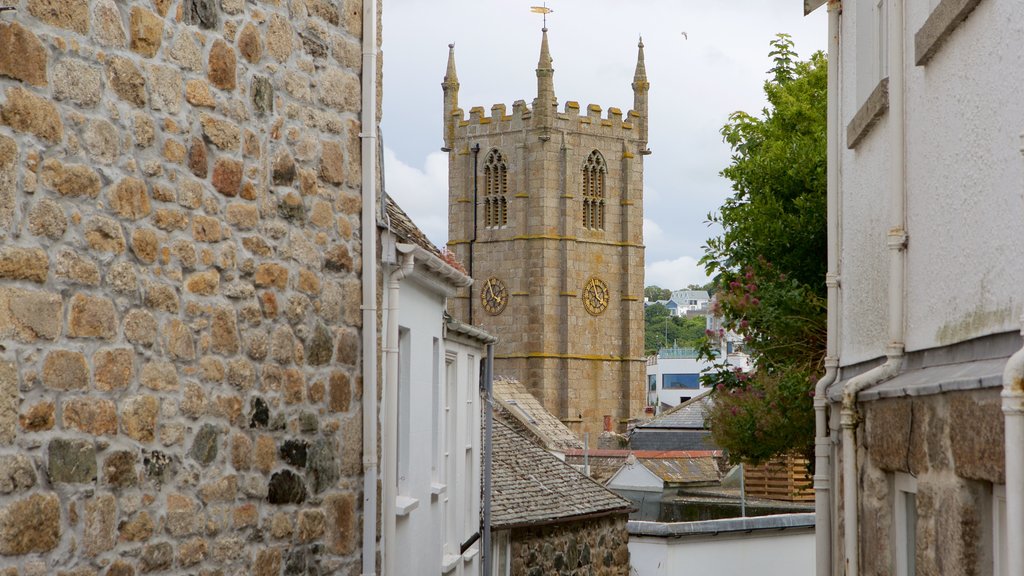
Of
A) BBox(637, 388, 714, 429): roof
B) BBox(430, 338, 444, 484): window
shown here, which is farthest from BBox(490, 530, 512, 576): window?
BBox(637, 388, 714, 429): roof

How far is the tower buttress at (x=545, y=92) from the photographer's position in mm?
78125

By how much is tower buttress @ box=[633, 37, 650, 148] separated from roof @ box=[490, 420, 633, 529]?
60.3 m

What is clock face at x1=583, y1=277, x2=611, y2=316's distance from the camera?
3157 inches

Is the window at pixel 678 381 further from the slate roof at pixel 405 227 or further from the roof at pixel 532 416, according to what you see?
the slate roof at pixel 405 227

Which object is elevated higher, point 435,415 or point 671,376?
point 435,415

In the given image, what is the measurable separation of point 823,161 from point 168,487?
9.25 meters

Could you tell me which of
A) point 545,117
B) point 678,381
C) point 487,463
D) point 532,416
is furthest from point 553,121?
point 487,463

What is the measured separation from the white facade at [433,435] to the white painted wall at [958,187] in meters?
3.10

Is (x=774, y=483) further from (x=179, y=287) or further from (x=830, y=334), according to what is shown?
(x=179, y=287)

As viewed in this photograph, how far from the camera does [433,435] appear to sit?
517 inches

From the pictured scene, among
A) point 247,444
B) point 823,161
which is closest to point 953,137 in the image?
point 247,444

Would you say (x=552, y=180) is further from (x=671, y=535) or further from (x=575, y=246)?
(x=671, y=535)

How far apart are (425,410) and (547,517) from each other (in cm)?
747

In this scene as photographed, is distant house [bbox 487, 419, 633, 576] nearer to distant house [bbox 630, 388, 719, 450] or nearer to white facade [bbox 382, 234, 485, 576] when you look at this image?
white facade [bbox 382, 234, 485, 576]
